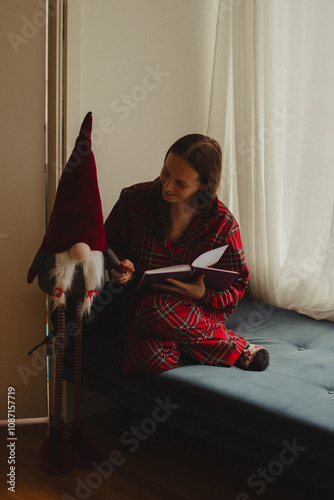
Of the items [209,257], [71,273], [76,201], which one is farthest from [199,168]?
[71,273]

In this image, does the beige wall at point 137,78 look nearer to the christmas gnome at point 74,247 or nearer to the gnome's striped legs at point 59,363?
the christmas gnome at point 74,247

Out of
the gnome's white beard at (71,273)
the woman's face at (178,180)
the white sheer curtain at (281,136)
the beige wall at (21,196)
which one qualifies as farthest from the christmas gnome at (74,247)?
the white sheer curtain at (281,136)

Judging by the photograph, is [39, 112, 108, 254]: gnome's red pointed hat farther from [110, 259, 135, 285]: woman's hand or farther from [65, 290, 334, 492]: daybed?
[65, 290, 334, 492]: daybed

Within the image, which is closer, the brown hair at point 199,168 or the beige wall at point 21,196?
the brown hair at point 199,168

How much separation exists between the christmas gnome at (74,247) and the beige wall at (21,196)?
327 mm

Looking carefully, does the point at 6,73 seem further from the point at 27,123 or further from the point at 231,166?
the point at 231,166

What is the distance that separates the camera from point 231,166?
2.41m

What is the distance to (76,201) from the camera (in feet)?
5.09

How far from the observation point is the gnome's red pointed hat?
Result: 1550 millimetres

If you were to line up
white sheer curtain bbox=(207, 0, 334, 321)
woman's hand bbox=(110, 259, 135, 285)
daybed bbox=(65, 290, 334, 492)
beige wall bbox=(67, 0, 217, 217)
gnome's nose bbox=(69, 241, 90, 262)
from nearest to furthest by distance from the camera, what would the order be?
daybed bbox=(65, 290, 334, 492) → gnome's nose bbox=(69, 241, 90, 262) → woman's hand bbox=(110, 259, 135, 285) → beige wall bbox=(67, 0, 217, 217) → white sheer curtain bbox=(207, 0, 334, 321)

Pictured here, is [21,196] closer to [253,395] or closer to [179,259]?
[179,259]

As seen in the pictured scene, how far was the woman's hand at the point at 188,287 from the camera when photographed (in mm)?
1675

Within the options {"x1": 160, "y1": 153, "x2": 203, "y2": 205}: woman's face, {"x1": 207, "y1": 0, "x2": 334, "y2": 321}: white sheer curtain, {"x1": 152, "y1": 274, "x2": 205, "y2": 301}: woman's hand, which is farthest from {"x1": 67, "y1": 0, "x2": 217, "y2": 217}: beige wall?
{"x1": 152, "y1": 274, "x2": 205, "y2": 301}: woman's hand

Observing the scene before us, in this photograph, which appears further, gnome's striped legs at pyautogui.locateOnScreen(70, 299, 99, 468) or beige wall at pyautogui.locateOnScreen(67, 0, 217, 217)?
beige wall at pyautogui.locateOnScreen(67, 0, 217, 217)
